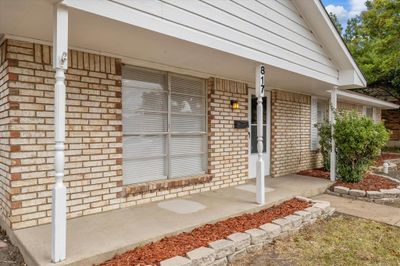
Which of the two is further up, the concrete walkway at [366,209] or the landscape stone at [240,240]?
the landscape stone at [240,240]

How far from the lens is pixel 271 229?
156 inches

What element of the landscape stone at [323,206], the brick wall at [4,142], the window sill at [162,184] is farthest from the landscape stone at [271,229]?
the brick wall at [4,142]

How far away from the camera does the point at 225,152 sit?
6172 millimetres

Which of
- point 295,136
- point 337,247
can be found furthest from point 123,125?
point 295,136

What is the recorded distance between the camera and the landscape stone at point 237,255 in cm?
343

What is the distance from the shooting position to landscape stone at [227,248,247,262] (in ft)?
11.2

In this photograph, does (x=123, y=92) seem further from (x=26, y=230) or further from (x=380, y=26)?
(x=380, y=26)

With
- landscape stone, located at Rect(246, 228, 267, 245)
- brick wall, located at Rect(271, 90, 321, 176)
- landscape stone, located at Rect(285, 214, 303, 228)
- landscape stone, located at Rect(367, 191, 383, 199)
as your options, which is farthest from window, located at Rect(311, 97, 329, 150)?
landscape stone, located at Rect(246, 228, 267, 245)

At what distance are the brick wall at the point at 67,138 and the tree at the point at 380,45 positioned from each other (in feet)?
46.8

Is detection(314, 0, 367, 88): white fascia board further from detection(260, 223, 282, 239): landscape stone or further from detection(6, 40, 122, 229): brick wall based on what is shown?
detection(260, 223, 282, 239): landscape stone

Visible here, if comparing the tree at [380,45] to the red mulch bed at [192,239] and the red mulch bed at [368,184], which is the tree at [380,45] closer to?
the red mulch bed at [368,184]

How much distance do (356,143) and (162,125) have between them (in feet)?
14.6

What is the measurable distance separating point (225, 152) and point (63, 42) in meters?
4.03

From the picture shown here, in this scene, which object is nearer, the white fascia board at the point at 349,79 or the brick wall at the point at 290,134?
the white fascia board at the point at 349,79
